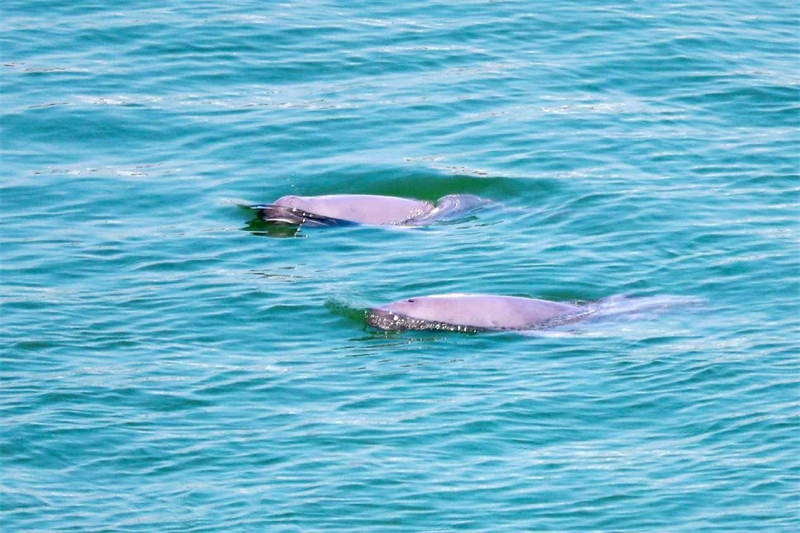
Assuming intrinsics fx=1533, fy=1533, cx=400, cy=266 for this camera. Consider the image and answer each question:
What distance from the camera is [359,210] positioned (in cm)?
1795

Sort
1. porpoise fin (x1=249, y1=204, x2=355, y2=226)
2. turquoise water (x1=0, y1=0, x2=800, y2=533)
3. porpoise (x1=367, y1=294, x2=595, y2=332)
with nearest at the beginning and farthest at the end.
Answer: turquoise water (x1=0, y1=0, x2=800, y2=533)
porpoise (x1=367, y1=294, x2=595, y2=332)
porpoise fin (x1=249, y1=204, x2=355, y2=226)

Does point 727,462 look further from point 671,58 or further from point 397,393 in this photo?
point 671,58

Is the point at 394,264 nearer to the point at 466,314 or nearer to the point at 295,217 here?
the point at 295,217

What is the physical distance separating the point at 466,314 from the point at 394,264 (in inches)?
77.7

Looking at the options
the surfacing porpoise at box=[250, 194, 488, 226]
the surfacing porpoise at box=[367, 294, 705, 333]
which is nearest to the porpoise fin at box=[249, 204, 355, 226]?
the surfacing porpoise at box=[250, 194, 488, 226]

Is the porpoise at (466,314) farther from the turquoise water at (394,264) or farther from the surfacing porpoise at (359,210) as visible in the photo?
the surfacing porpoise at (359,210)

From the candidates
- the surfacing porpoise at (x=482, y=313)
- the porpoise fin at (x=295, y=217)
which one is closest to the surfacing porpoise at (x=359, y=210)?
the porpoise fin at (x=295, y=217)

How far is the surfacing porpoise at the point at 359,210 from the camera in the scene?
693 inches

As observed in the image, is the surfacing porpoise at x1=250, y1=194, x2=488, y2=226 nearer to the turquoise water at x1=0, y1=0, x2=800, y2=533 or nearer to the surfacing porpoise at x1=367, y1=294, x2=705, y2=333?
the turquoise water at x1=0, y1=0, x2=800, y2=533

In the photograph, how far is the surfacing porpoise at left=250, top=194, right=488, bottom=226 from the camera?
1761 centimetres

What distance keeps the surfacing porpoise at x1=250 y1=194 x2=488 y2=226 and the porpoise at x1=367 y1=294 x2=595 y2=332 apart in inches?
124

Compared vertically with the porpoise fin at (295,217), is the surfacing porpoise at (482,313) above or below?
below

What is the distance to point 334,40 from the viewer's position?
80.7ft

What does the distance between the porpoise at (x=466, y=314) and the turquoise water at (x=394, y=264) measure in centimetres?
25
